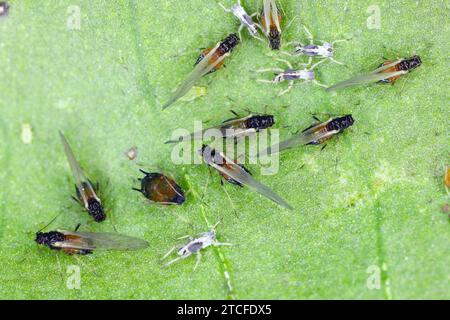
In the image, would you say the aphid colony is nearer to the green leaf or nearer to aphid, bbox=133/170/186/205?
aphid, bbox=133/170/186/205

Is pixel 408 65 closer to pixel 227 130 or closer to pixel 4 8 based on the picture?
pixel 227 130

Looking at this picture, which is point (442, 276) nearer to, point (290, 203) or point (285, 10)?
point (290, 203)

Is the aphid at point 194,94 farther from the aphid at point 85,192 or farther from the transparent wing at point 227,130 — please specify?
the aphid at point 85,192

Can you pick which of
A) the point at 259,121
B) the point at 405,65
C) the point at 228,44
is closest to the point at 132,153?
the point at 259,121

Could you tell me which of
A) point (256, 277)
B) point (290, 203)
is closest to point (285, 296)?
point (256, 277)

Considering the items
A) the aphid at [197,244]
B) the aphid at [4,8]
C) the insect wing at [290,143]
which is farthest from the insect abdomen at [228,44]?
the aphid at [4,8]

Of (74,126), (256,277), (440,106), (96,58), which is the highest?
(96,58)

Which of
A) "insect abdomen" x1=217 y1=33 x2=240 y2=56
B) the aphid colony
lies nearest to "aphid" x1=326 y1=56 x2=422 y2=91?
the aphid colony
